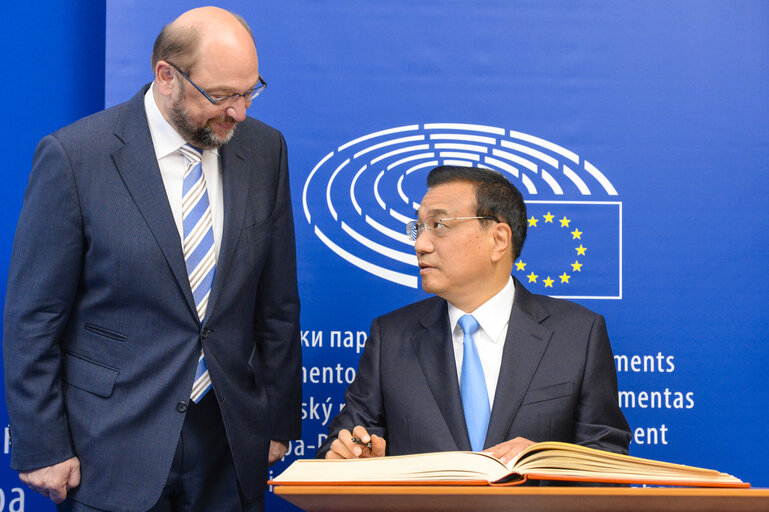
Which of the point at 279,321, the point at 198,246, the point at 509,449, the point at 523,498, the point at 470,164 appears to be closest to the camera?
the point at 523,498

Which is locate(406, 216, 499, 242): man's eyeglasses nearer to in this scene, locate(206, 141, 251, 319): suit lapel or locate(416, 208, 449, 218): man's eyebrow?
locate(416, 208, 449, 218): man's eyebrow

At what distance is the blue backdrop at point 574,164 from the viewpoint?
307cm

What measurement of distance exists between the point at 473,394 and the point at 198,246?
87 cm

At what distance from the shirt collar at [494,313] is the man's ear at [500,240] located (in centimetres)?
11

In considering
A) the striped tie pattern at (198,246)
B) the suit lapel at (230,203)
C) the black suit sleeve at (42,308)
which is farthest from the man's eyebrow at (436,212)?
the black suit sleeve at (42,308)

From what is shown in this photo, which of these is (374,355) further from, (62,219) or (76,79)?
(76,79)

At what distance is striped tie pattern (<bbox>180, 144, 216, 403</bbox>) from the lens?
209cm

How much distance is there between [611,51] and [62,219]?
7.13 ft

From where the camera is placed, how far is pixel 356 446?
182cm

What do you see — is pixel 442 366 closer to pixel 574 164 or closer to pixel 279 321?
pixel 279 321

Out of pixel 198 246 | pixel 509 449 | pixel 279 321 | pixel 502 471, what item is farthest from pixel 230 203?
pixel 502 471

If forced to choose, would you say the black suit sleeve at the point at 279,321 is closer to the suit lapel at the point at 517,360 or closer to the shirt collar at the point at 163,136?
the shirt collar at the point at 163,136

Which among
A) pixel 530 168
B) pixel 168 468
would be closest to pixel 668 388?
pixel 530 168

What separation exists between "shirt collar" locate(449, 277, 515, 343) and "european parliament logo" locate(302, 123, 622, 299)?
2.19ft
